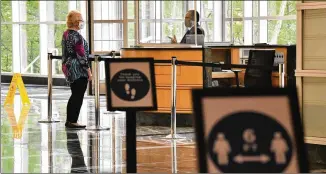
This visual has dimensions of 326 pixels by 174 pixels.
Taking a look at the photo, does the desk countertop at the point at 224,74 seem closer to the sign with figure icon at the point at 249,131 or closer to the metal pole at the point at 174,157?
the metal pole at the point at 174,157

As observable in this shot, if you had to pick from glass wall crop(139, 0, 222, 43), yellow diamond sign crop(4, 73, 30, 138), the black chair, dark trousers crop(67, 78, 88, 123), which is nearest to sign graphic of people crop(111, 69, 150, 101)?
yellow diamond sign crop(4, 73, 30, 138)

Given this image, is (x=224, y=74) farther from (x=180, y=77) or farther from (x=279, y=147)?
(x=279, y=147)

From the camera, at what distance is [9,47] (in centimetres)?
2406

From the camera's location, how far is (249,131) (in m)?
3.47

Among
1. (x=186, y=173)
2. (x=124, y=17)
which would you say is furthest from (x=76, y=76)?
(x=124, y=17)

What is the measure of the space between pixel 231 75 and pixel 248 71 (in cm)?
29

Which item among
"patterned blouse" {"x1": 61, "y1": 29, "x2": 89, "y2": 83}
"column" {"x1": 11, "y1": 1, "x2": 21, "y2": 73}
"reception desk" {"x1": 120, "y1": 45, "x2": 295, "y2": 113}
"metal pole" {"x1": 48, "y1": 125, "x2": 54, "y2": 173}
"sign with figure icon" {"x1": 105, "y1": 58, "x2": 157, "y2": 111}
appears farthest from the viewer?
"column" {"x1": 11, "y1": 1, "x2": 21, "y2": 73}

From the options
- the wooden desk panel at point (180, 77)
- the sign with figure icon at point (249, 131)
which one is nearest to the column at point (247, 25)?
the wooden desk panel at point (180, 77)

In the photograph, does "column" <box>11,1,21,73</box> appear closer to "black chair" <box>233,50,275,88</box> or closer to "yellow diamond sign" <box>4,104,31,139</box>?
"yellow diamond sign" <box>4,104,31,139</box>

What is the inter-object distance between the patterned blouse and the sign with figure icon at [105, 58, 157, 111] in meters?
4.97

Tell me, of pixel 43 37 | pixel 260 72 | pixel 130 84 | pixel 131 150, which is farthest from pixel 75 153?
pixel 43 37

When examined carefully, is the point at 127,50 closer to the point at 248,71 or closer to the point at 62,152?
the point at 248,71

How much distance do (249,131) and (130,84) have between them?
2.94m

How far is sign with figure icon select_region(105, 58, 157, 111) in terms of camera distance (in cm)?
612
